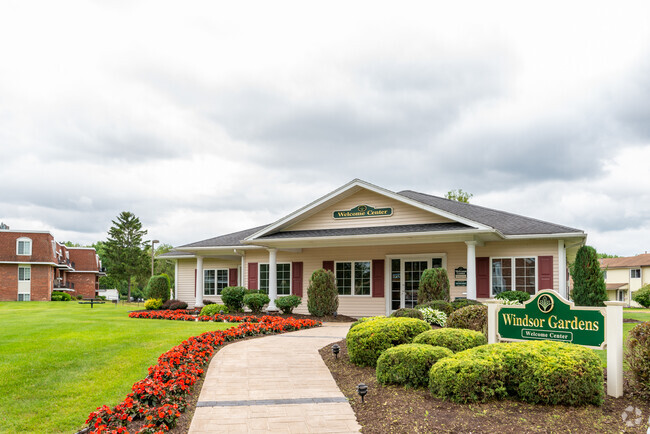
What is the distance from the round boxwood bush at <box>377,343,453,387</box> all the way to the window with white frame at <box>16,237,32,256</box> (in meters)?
39.0

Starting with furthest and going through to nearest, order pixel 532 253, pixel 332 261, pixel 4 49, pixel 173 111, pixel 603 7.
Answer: pixel 332 261 < pixel 532 253 < pixel 173 111 < pixel 4 49 < pixel 603 7

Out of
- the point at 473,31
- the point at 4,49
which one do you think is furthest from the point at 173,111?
the point at 473,31

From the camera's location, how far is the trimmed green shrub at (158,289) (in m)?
21.9

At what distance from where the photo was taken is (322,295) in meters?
16.4

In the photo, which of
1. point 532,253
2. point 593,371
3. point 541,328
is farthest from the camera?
point 532,253

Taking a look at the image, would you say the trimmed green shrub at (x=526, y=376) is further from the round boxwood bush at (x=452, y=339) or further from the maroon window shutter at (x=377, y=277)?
the maroon window shutter at (x=377, y=277)

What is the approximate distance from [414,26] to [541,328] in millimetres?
6599

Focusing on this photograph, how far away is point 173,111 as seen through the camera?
571 inches

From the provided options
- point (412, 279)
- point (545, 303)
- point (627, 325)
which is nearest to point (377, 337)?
point (545, 303)

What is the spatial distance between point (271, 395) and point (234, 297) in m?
12.1

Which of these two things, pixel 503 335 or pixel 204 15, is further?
pixel 204 15

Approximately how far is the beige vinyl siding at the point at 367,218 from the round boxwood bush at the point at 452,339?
8995mm

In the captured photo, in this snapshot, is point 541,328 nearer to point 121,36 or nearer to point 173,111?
point 121,36

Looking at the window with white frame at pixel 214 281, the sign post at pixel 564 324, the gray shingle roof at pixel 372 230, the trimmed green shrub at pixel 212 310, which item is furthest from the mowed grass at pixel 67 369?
the window with white frame at pixel 214 281
